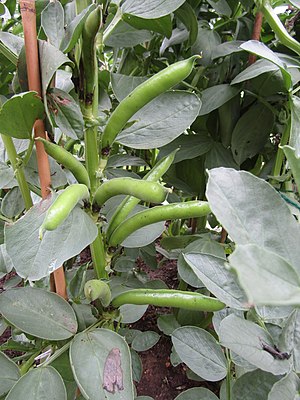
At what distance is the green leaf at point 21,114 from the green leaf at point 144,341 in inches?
17.2

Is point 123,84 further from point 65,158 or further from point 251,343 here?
point 251,343

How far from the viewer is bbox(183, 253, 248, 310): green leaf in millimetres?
349

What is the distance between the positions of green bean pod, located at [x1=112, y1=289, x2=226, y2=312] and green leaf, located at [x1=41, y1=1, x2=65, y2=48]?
0.29m

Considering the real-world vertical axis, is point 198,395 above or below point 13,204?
below

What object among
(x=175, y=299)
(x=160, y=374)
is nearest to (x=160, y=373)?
(x=160, y=374)

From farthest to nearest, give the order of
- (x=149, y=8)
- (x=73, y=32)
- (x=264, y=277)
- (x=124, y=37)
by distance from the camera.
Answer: (x=124, y=37) → (x=149, y=8) → (x=73, y=32) → (x=264, y=277)

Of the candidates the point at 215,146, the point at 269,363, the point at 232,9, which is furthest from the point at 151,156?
the point at 269,363

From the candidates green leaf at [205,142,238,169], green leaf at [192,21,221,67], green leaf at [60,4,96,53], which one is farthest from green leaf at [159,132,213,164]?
green leaf at [60,4,96,53]

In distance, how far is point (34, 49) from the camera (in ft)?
1.22

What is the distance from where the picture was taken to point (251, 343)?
1.08ft

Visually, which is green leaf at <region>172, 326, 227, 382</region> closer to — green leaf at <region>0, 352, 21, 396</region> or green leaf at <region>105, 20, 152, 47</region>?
green leaf at <region>0, 352, 21, 396</region>

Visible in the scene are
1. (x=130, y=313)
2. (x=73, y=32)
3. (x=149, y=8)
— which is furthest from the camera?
(x=130, y=313)

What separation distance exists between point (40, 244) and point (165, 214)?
0.14 meters

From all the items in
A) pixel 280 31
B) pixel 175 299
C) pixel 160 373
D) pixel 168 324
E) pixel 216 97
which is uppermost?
pixel 280 31
